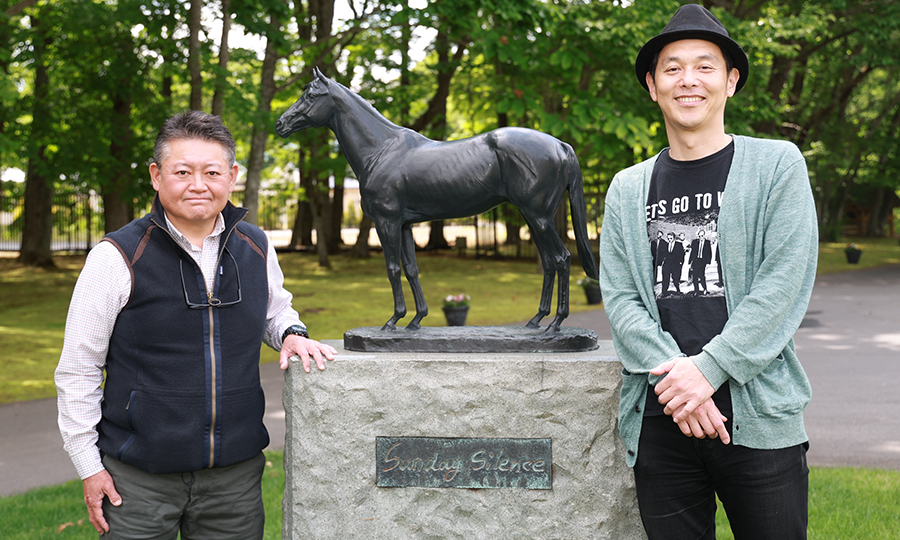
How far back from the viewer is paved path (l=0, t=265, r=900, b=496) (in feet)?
17.5

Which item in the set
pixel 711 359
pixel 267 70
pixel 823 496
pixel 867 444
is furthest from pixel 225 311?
pixel 267 70

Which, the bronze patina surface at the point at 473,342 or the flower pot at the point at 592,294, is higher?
the bronze patina surface at the point at 473,342

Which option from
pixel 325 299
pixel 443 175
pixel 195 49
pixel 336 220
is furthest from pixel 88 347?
pixel 336 220

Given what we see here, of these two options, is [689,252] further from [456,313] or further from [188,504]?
[456,313]

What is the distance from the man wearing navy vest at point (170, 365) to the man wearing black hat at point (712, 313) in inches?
52.6

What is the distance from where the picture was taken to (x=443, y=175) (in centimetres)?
327

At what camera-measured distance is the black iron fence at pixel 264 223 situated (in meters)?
20.9

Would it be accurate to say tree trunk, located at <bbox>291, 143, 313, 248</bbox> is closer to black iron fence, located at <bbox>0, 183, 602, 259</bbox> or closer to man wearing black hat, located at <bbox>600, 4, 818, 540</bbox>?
black iron fence, located at <bbox>0, 183, 602, 259</bbox>

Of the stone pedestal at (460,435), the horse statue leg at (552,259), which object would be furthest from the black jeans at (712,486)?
the horse statue leg at (552,259)

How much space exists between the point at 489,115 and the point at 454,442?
17351mm

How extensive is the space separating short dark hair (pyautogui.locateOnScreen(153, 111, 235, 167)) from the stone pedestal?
104 centimetres

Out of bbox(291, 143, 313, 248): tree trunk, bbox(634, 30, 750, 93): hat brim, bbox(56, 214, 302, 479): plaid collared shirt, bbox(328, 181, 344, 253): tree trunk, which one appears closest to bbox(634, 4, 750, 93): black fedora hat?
bbox(634, 30, 750, 93): hat brim

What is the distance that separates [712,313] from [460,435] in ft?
4.01

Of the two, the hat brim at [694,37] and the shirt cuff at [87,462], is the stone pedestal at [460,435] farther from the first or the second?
the hat brim at [694,37]
